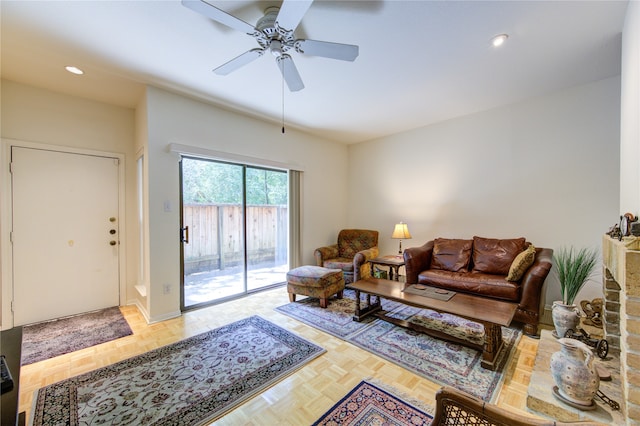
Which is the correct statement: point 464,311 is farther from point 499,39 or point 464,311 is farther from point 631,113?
point 499,39

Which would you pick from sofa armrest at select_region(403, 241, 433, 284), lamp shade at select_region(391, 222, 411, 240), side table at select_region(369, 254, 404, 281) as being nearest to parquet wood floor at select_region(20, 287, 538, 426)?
sofa armrest at select_region(403, 241, 433, 284)

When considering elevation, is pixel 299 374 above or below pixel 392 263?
below

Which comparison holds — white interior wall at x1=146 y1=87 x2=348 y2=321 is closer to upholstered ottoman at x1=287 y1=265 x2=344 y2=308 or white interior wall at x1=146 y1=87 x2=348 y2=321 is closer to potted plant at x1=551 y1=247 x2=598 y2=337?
upholstered ottoman at x1=287 y1=265 x2=344 y2=308

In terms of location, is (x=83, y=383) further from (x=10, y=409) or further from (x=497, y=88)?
(x=497, y=88)

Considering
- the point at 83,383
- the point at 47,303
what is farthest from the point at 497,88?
the point at 47,303

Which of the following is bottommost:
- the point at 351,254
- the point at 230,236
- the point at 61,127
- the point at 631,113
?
the point at 351,254

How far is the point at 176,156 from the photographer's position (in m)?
3.09

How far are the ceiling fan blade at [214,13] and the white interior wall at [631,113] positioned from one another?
2.45 meters

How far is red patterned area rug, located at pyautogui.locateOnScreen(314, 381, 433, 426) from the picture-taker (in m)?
1.53

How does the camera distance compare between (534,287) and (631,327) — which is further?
(534,287)

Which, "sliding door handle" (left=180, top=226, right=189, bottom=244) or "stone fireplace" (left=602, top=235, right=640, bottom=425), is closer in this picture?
"stone fireplace" (left=602, top=235, right=640, bottom=425)

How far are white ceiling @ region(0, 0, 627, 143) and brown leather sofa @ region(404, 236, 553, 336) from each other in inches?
76.1

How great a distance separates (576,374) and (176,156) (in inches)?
154

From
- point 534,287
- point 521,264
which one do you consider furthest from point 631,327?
point 521,264
